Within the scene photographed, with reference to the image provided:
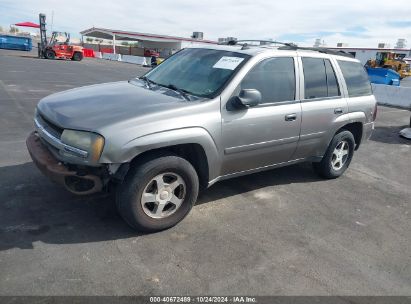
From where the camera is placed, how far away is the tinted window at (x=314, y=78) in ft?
14.8

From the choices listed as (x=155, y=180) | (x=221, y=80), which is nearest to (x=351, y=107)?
(x=221, y=80)

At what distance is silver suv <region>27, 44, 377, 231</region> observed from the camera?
3.12m

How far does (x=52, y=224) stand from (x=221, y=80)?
226 cm

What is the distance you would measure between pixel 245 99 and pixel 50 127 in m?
1.95

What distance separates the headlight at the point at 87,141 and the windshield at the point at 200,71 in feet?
4.09

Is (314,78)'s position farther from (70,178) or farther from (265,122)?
(70,178)

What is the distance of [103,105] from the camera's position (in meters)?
3.45

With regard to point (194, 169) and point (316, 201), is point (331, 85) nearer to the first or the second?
point (316, 201)

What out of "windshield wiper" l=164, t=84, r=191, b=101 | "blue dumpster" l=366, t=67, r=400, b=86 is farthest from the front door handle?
"blue dumpster" l=366, t=67, r=400, b=86

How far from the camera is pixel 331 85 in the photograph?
4863mm

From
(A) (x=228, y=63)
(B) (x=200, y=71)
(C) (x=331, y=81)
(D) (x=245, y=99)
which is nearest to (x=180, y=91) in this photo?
(B) (x=200, y=71)

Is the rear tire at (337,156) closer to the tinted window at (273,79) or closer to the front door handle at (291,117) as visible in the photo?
the front door handle at (291,117)

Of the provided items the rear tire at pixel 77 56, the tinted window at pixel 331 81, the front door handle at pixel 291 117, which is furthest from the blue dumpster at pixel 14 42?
the front door handle at pixel 291 117

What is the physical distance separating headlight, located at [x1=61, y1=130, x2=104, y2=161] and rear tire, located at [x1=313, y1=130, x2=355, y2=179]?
3.36 meters
